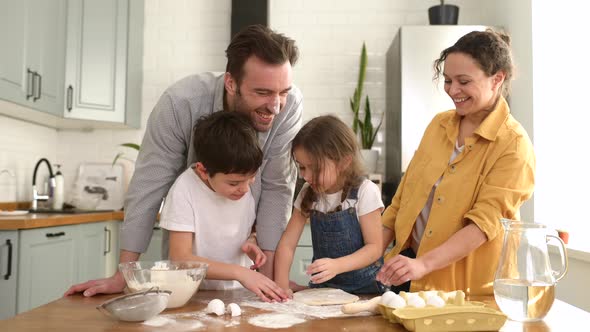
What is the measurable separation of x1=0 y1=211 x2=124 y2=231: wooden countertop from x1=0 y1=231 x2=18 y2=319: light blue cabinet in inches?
1.7

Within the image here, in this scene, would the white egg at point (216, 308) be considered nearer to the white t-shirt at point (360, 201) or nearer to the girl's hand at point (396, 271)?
the girl's hand at point (396, 271)

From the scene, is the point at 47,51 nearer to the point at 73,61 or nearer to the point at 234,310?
the point at 73,61

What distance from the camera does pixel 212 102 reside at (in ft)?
5.82

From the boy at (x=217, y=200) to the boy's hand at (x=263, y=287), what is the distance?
0.18ft

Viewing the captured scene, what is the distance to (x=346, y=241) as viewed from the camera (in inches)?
66.3

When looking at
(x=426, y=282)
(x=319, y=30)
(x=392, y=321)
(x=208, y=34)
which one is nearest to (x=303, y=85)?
(x=319, y=30)

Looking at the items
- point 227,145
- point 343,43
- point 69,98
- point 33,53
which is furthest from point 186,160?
point 343,43

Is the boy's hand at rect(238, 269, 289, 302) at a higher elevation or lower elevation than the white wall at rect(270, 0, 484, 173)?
lower

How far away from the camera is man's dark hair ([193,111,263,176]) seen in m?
1.52

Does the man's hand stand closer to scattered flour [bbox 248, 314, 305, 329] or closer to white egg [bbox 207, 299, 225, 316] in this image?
white egg [bbox 207, 299, 225, 316]

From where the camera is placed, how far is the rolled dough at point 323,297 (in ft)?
4.12

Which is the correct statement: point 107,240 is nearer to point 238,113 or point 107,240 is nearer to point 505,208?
point 238,113

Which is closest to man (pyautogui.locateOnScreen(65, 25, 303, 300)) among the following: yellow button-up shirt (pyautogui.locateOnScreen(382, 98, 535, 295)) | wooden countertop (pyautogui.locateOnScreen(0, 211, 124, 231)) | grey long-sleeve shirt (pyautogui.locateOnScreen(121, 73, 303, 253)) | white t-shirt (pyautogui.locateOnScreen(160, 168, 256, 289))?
grey long-sleeve shirt (pyautogui.locateOnScreen(121, 73, 303, 253))

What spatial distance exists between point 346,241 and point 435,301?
618mm
